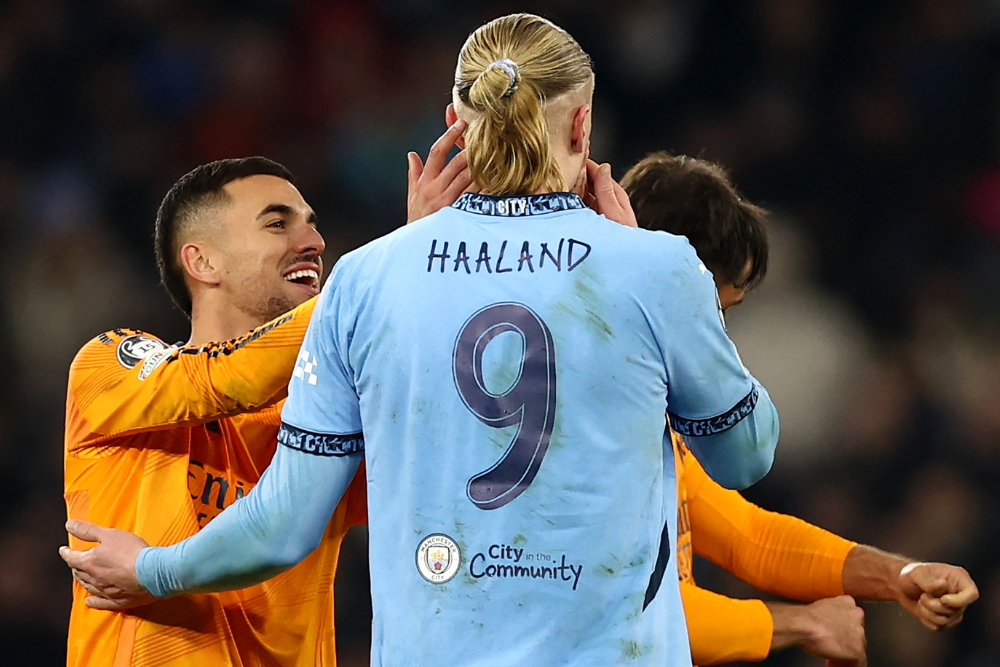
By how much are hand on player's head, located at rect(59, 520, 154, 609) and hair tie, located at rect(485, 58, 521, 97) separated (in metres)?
1.08

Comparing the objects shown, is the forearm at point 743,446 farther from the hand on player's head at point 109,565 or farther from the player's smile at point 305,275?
the player's smile at point 305,275

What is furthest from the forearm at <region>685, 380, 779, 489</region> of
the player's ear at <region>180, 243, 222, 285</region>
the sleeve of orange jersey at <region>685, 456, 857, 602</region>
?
the player's ear at <region>180, 243, 222, 285</region>

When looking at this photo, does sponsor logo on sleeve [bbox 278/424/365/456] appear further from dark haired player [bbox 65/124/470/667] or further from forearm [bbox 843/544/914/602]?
forearm [bbox 843/544/914/602]

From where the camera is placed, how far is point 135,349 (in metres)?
2.89

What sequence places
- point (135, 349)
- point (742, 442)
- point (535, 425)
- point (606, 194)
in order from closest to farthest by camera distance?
point (535, 425), point (742, 442), point (606, 194), point (135, 349)

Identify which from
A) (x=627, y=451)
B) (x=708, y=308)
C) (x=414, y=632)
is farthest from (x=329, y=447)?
(x=708, y=308)

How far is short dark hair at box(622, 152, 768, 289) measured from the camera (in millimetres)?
3096

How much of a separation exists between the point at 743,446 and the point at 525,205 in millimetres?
514

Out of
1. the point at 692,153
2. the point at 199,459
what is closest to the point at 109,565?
the point at 199,459

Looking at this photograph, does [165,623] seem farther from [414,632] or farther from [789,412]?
[789,412]

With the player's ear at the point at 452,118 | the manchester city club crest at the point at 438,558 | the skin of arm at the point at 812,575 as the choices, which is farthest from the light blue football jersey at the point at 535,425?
the skin of arm at the point at 812,575

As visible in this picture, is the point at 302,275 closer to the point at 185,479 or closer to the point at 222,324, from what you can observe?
the point at 222,324

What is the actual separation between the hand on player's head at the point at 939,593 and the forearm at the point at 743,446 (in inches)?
29.4

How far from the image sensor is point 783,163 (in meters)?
6.63
